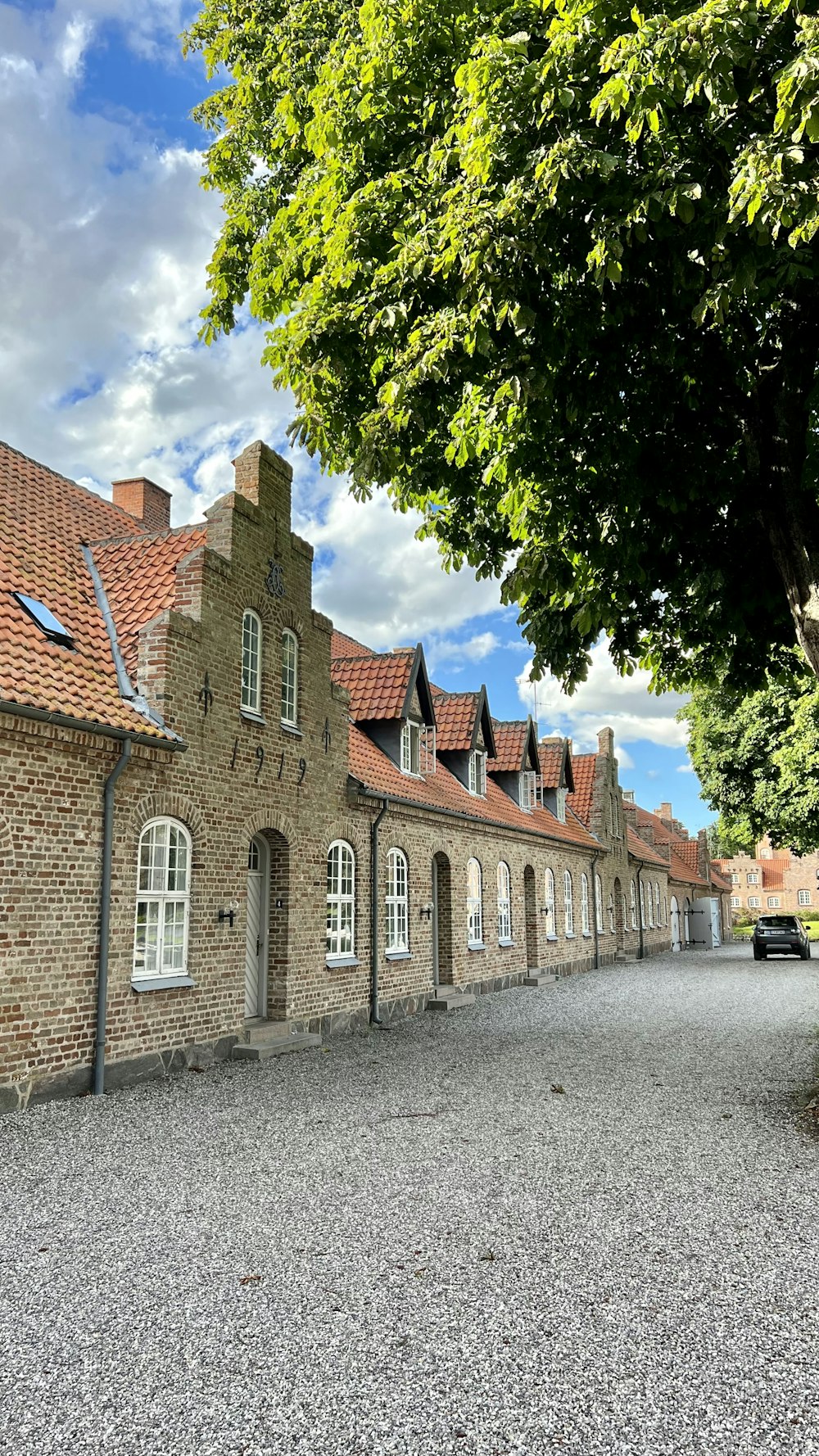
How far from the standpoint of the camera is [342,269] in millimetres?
7398

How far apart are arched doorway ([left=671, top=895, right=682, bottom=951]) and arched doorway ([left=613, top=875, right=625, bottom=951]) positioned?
13285 millimetres

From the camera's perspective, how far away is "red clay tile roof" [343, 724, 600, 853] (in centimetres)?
1636

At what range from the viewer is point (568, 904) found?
2845cm

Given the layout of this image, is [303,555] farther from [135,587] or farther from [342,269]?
[342,269]

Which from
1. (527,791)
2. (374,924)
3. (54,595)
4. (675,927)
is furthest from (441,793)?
(675,927)

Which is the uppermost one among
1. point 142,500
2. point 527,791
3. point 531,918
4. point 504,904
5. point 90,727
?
point 142,500

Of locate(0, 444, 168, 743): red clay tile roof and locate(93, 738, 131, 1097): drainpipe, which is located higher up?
locate(0, 444, 168, 743): red clay tile roof

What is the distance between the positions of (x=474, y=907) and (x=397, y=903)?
4414 millimetres

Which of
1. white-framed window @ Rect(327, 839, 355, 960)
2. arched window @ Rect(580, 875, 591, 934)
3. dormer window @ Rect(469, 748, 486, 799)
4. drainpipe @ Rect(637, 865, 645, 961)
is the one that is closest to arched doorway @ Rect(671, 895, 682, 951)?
drainpipe @ Rect(637, 865, 645, 961)

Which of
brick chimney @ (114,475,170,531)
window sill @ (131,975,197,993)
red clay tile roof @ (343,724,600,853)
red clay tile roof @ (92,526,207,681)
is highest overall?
brick chimney @ (114,475,170,531)

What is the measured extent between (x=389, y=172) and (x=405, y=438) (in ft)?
6.64

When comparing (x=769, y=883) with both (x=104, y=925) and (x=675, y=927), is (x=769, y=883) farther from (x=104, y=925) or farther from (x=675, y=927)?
(x=104, y=925)

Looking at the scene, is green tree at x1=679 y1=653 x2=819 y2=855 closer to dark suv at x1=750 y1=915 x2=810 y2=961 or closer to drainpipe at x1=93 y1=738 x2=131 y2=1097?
dark suv at x1=750 y1=915 x2=810 y2=961

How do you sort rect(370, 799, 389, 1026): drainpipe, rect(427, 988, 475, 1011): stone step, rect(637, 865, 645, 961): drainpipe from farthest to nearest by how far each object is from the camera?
1. rect(637, 865, 645, 961): drainpipe
2. rect(427, 988, 475, 1011): stone step
3. rect(370, 799, 389, 1026): drainpipe
